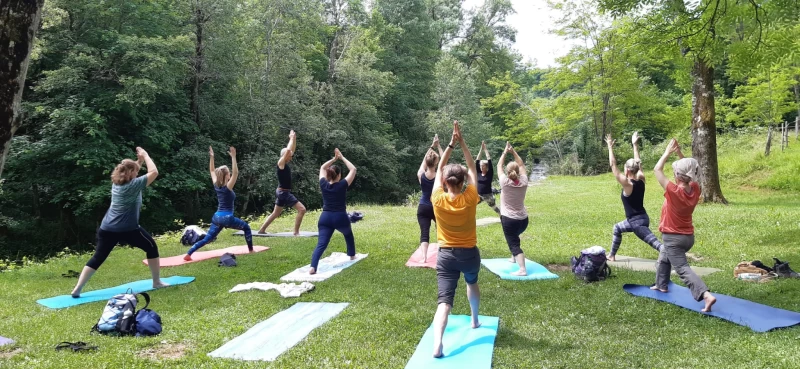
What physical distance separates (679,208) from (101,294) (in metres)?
7.80

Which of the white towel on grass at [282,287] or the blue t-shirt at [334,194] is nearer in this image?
the white towel on grass at [282,287]

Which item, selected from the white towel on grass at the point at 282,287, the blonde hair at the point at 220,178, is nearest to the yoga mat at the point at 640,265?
the white towel on grass at the point at 282,287

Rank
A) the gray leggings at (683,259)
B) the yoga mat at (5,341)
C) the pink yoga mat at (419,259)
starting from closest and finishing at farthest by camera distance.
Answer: the yoga mat at (5,341) < the gray leggings at (683,259) < the pink yoga mat at (419,259)

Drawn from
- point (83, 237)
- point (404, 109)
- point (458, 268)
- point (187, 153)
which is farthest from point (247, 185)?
point (458, 268)

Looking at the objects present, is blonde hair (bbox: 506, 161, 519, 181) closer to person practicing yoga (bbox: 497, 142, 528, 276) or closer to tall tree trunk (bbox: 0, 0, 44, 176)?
person practicing yoga (bbox: 497, 142, 528, 276)

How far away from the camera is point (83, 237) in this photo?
21.0 meters

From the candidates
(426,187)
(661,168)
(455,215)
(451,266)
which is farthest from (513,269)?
(455,215)

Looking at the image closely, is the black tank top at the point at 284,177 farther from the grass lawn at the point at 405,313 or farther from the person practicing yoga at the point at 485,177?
the person practicing yoga at the point at 485,177

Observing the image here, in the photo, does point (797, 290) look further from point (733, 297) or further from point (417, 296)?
point (417, 296)

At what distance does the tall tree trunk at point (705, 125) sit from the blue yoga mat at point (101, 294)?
46.0ft

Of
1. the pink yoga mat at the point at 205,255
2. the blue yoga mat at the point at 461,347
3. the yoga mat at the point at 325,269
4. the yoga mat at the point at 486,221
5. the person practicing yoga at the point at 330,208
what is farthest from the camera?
the yoga mat at the point at 486,221

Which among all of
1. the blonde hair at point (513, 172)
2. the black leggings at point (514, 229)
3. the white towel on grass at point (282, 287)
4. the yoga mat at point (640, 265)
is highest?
the blonde hair at point (513, 172)

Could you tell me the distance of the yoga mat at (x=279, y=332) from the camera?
179 inches

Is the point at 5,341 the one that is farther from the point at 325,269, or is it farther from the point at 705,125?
the point at 705,125
